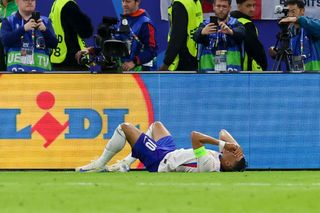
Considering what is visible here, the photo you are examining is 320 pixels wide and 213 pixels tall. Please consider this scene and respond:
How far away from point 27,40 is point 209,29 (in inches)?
94.8

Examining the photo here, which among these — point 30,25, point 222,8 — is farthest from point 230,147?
point 30,25

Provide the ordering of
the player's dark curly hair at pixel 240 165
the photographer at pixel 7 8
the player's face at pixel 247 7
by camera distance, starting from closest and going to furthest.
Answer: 1. the player's dark curly hair at pixel 240 165
2. the player's face at pixel 247 7
3. the photographer at pixel 7 8

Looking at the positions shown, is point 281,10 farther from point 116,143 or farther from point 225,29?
point 116,143

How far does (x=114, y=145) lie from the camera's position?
13.5m

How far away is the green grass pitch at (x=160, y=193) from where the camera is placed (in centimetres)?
803

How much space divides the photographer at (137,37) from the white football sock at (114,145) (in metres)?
1.66

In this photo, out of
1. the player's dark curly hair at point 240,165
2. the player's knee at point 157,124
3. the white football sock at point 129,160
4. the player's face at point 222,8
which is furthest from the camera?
the player's face at point 222,8

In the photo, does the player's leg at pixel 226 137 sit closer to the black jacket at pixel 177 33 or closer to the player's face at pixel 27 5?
the black jacket at pixel 177 33

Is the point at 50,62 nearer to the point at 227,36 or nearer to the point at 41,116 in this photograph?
the point at 41,116

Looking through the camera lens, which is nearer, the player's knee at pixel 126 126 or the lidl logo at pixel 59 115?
the player's knee at pixel 126 126

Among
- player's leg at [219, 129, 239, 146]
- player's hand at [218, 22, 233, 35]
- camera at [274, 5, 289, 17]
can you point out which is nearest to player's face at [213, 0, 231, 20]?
player's hand at [218, 22, 233, 35]

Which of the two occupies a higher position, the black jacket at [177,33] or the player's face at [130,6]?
the player's face at [130,6]

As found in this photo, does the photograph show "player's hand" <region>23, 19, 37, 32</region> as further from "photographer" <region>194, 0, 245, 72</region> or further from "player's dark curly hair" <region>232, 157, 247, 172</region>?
"player's dark curly hair" <region>232, 157, 247, 172</region>

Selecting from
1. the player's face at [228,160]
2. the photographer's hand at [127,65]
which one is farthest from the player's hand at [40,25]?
the player's face at [228,160]
